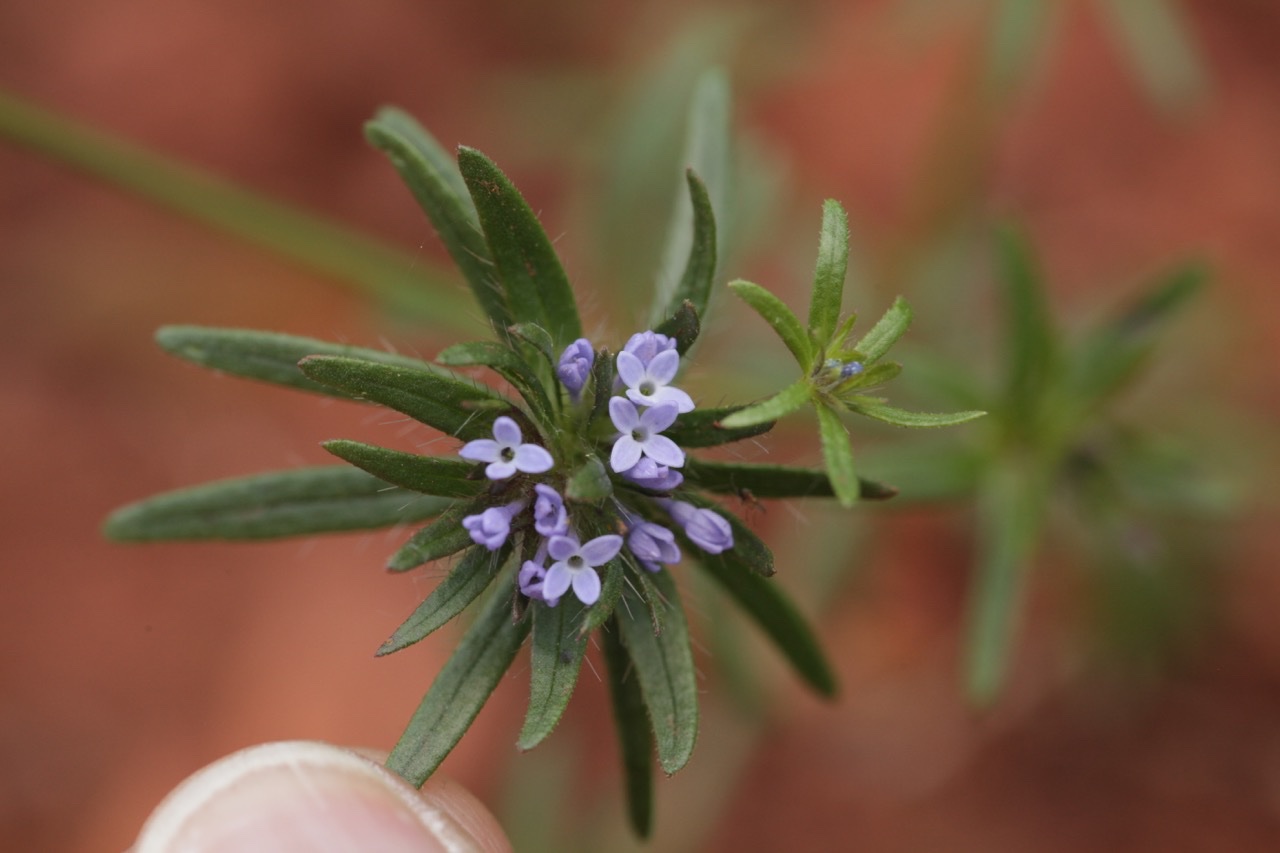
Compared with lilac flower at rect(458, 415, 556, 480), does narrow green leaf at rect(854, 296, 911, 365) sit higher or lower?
lower

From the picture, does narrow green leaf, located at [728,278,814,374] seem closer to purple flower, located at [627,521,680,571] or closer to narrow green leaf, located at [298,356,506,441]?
purple flower, located at [627,521,680,571]

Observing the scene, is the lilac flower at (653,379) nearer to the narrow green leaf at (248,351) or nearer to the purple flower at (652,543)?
the purple flower at (652,543)

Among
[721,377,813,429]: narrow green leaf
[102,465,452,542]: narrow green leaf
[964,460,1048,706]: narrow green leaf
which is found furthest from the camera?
[964,460,1048,706]: narrow green leaf

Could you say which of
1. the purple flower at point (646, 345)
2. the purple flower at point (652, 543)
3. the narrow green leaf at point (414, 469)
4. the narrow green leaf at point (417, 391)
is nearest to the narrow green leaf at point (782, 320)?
the purple flower at point (646, 345)

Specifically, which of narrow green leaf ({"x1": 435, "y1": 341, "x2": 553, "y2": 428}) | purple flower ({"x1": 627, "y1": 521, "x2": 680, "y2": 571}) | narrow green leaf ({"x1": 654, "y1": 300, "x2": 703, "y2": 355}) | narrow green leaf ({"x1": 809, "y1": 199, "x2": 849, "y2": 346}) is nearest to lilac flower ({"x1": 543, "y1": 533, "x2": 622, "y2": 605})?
purple flower ({"x1": 627, "y1": 521, "x2": 680, "y2": 571})

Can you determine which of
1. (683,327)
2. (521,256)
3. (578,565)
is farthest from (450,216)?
(578,565)

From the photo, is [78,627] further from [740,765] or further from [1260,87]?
[1260,87]
